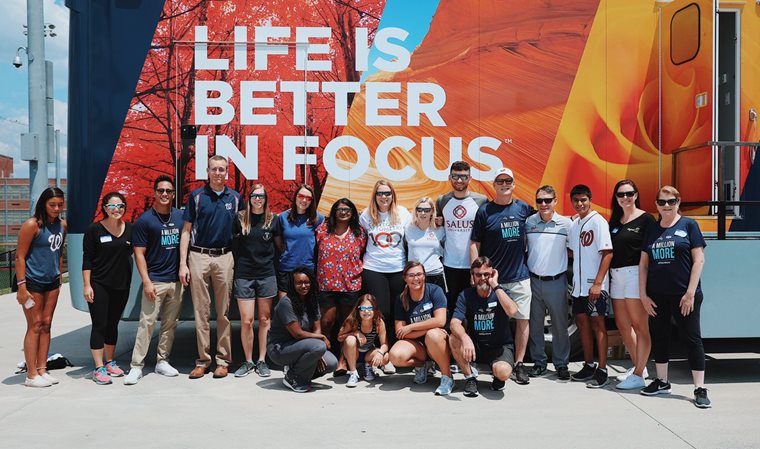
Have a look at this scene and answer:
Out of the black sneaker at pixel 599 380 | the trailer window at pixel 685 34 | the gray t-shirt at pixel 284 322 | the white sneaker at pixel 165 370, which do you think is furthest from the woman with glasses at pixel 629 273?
the white sneaker at pixel 165 370

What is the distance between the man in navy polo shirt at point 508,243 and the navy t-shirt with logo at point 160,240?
8.43ft

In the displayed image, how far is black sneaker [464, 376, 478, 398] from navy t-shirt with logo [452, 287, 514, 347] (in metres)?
0.35

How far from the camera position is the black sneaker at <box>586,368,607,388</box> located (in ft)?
16.6

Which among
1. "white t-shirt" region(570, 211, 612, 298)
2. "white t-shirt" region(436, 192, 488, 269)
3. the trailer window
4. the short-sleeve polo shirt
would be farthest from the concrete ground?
the trailer window

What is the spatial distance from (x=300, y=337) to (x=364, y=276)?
29.8 inches

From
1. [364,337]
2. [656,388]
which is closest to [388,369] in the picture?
[364,337]

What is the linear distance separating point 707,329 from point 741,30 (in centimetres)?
263

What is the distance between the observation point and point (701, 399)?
4559 mm

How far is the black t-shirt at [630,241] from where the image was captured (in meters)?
4.94

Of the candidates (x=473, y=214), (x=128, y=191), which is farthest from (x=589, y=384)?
(x=128, y=191)

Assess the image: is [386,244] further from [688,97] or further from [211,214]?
[688,97]

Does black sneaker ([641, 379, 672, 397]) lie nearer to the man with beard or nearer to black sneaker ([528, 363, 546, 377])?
black sneaker ([528, 363, 546, 377])

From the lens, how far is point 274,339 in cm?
505

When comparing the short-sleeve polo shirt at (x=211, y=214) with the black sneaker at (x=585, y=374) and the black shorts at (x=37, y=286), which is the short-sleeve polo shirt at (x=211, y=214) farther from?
the black sneaker at (x=585, y=374)
